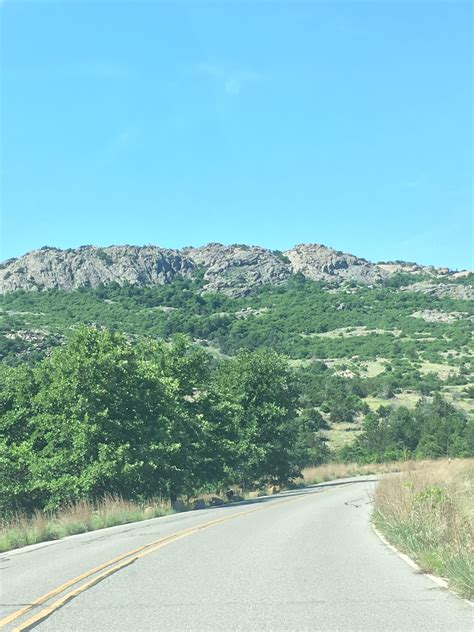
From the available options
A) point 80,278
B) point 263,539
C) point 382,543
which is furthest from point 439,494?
point 80,278

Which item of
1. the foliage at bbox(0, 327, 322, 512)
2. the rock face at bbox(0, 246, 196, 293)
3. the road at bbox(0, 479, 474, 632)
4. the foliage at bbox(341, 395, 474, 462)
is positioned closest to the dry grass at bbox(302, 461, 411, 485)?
the foliage at bbox(341, 395, 474, 462)

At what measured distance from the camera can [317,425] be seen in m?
79.6

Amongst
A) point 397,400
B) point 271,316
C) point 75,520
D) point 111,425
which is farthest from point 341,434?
point 271,316

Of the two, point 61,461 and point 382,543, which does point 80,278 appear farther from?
point 382,543

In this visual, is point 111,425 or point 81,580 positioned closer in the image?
point 81,580

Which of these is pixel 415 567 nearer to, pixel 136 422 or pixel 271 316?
pixel 136 422

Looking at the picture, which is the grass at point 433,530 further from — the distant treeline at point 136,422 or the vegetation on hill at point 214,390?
the distant treeline at point 136,422

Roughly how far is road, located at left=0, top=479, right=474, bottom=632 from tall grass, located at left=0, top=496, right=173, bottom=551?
1141mm

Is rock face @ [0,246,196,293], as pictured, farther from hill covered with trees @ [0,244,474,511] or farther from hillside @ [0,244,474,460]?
hill covered with trees @ [0,244,474,511]

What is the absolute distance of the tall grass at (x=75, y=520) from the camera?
15.8m

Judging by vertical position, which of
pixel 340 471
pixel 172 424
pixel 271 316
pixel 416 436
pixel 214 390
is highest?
pixel 271 316

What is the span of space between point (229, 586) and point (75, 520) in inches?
438

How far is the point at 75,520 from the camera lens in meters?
18.7

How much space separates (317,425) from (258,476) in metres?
40.9
